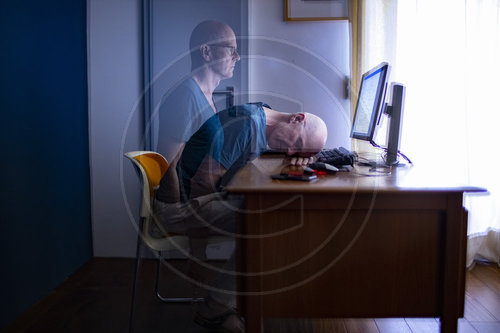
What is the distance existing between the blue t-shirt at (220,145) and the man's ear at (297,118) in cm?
17

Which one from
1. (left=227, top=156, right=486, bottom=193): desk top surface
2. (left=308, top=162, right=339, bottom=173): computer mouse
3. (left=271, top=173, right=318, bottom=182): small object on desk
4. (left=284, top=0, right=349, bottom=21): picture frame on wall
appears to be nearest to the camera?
(left=227, top=156, right=486, bottom=193): desk top surface

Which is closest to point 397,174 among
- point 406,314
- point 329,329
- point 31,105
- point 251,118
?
point 406,314

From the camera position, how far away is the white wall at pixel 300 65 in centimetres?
277

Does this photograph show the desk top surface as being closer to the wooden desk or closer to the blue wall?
the wooden desk

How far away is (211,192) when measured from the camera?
1.72 meters

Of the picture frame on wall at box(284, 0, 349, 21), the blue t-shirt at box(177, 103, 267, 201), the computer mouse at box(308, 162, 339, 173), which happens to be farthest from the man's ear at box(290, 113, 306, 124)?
the picture frame on wall at box(284, 0, 349, 21)

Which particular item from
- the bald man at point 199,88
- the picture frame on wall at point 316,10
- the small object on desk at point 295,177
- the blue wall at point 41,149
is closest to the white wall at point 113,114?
the blue wall at point 41,149

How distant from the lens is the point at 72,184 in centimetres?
252

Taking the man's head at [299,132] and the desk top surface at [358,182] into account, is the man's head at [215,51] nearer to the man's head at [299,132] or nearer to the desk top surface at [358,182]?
the man's head at [299,132]

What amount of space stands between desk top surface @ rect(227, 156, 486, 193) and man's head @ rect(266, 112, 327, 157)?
0.37 meters

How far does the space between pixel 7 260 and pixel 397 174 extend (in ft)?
5.45

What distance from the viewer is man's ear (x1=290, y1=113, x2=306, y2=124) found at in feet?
6.09

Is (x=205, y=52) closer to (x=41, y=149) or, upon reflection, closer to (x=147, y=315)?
(x=41, y=149)

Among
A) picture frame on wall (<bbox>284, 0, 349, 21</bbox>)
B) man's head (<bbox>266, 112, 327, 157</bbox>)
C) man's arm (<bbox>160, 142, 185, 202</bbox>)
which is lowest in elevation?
man's arm (<bbox>160, 142, 185, 202</bbox>)
